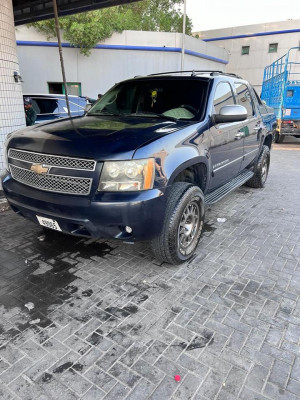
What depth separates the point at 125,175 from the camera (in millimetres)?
2539

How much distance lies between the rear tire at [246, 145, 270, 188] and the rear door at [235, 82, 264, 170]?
0.42m

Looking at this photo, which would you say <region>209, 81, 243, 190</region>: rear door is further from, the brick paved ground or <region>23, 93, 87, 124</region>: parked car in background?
<region>23, 93, 87, 124</region>: parked car in background

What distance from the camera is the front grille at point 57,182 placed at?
262 cm

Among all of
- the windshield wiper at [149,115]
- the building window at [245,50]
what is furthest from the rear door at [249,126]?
the building window at [245,50]

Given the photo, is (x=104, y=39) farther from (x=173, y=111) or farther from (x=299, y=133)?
(x=173, y=111)

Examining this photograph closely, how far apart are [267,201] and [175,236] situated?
317cm

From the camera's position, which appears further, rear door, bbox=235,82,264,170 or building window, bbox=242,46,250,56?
building window, bbox=242,46,250,56

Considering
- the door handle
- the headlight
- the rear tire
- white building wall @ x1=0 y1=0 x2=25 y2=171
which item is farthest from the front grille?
the rear tire

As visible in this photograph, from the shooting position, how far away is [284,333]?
7.75 ft

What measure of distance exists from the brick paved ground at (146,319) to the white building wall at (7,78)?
2573 mm

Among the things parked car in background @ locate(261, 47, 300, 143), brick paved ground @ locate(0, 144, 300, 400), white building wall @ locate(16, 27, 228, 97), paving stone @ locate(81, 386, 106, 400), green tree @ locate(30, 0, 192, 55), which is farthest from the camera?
white building wall @ locate(16, 27, 228, 97)

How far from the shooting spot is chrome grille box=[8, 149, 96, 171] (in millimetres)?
2582

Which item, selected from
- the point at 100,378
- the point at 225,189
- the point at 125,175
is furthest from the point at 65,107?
the point at 100,378

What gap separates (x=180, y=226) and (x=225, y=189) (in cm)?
144
